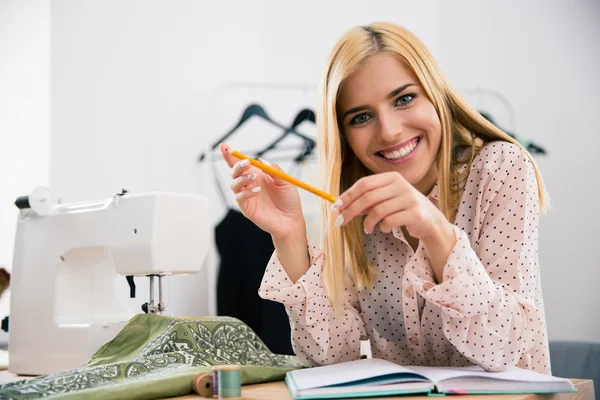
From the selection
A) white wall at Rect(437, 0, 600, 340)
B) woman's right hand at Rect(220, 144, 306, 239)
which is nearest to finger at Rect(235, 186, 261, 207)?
woman's right hand at Rect(220, 144, 306, 239)

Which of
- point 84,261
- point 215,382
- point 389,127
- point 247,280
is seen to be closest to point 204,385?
point 215,382

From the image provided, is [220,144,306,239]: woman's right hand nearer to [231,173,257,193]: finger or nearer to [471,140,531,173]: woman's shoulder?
[231,173,257,193]: finger

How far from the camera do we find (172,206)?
1.61 metres

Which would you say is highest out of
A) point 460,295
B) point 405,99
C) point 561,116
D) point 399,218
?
point 561,116

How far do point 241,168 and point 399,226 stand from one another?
0.92 feet

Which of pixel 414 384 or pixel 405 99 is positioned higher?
pixel 405 99

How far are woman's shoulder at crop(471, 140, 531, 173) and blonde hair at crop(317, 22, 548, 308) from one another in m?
0.03

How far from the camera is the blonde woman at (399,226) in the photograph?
3.67 feet

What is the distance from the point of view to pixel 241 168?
111 cm

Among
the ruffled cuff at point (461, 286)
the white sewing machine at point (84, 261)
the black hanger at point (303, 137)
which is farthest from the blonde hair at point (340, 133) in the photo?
the black hanger at point (303, 137)

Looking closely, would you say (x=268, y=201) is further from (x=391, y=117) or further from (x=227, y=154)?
(x=391, y=117)

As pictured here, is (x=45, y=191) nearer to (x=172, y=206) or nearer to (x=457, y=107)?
(x=172, y=206)

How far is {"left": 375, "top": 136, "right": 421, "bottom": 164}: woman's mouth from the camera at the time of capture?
1.26m

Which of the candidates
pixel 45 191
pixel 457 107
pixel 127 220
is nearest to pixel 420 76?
pixel 457 107
